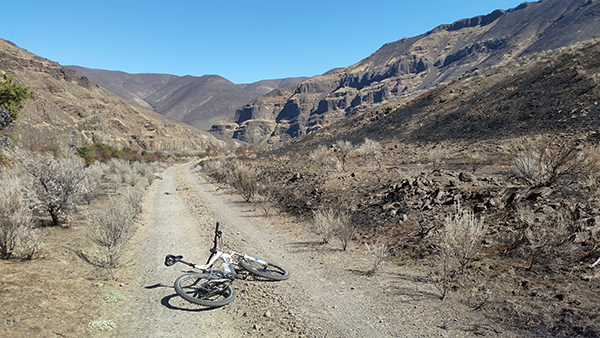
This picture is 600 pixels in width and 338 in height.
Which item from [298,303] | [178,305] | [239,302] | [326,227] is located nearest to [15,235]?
[178,305]

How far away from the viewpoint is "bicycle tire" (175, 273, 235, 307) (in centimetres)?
509

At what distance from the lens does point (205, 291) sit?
547 centimetres

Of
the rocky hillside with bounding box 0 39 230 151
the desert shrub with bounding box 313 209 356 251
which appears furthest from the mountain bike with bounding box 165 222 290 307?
the rocky hillside with bounding box 0 39 230 151

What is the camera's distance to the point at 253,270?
20.9ft

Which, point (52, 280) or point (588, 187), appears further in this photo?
point (588, 187)

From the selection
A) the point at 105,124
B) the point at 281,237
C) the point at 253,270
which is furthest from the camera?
the point at 105,124

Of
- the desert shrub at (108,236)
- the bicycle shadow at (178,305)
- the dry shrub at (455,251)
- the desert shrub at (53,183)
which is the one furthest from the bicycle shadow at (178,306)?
the desert shrub at (53,183)

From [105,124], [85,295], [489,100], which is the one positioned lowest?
[85,295]

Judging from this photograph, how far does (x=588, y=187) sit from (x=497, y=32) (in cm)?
19465

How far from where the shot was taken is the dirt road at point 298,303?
179 inches

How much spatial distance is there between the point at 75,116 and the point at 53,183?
304 ft

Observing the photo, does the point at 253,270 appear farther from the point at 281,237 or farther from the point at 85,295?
the point at 281,237

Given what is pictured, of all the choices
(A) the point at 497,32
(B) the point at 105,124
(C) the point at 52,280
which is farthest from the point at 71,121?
(A) the point at 497,32

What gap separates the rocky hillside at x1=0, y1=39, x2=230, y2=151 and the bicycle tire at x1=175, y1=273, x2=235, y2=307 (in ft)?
227
